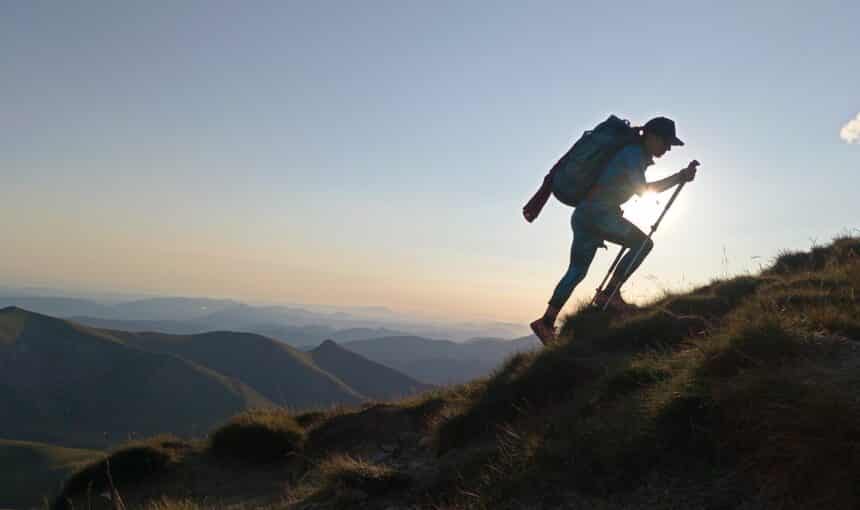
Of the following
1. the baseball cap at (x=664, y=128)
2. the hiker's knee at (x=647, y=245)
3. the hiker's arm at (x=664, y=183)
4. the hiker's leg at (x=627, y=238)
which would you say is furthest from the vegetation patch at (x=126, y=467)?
the baseball cap at (x=664, y=128)

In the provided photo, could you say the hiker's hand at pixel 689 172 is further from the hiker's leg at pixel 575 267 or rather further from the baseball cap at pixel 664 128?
the hiker's leg at pixel 575 267

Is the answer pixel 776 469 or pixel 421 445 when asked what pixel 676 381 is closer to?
pixel 776 469

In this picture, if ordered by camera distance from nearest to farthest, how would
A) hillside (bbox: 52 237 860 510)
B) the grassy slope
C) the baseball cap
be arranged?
1. hillside (bbox: 52 237 860 510)
2. the baseball cap
3. the grassy slope

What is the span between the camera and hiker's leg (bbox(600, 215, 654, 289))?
8625 millimetres

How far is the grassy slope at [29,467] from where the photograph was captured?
113 m

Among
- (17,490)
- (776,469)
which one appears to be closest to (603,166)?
(776,469)

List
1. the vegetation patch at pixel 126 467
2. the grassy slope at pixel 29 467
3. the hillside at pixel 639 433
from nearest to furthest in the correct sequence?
the hillside at pixel 639 433 < the vegetation patch at pixel 126 467 < the grassy slope at pixel 29 467

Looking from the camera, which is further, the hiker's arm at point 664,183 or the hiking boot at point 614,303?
the hiking boot at point 614,303

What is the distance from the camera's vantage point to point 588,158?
845 centimetres

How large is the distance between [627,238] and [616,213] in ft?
1.43

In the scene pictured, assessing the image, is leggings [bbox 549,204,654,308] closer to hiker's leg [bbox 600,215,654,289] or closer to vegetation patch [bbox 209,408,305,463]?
hiker's leg [bbox 600,215,654,289]

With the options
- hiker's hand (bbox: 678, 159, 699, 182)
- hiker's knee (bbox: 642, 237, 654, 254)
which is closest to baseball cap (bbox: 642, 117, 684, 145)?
hiker's hand (bbox: 678, 159, 699, 182)

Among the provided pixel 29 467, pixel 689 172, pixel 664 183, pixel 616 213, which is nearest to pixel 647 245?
pixel 616 213

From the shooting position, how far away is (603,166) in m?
8.55
